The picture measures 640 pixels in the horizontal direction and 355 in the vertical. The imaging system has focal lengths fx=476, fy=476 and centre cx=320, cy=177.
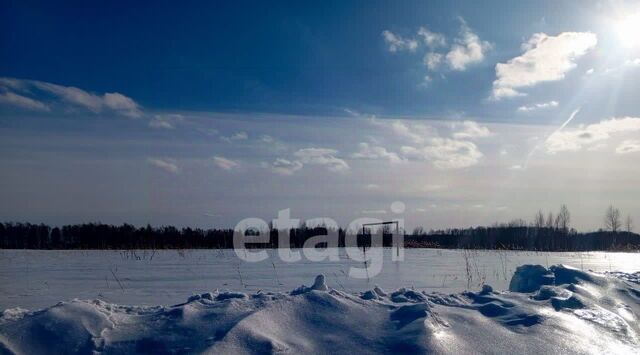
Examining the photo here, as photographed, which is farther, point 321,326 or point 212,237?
point 212,237

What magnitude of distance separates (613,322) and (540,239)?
61794mm

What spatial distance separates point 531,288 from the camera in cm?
517

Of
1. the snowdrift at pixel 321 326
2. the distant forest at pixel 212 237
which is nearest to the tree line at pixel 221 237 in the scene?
the distant forest at pixel 212 237

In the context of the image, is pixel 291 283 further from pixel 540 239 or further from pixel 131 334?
pixel 540 239

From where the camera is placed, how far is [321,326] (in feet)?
9.93

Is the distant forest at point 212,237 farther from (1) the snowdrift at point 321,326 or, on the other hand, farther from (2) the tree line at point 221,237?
(1) the snowdrift at point 321,326

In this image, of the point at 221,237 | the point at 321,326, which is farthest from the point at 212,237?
the point at 321,326

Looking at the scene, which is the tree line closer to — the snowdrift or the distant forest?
the distant forest

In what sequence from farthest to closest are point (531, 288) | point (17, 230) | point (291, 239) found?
point (17, 230) < point (291, 239) < point (531, 288)

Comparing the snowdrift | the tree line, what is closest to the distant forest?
the tree line

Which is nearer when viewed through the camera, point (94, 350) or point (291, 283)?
point (94, 350)

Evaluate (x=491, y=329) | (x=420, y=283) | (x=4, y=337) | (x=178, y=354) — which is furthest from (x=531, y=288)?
(x=4, y=337)

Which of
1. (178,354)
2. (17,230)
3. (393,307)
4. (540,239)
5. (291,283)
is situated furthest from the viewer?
(17,230)

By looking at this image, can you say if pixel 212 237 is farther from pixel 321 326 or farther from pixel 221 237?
pixel 321 326
